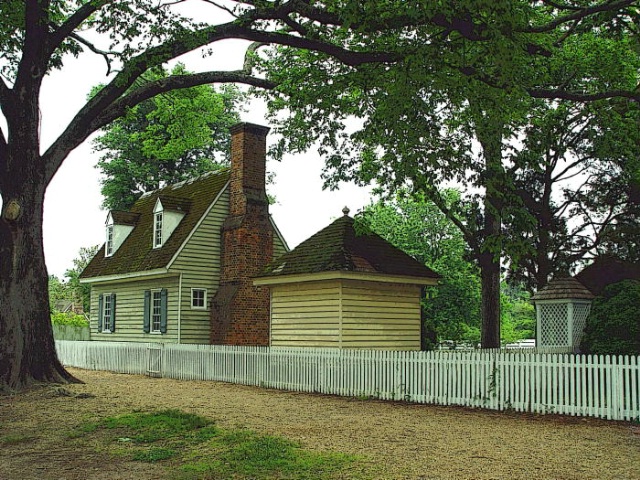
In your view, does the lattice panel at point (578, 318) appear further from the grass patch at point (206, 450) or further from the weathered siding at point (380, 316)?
the grass patch at point (206, 450)

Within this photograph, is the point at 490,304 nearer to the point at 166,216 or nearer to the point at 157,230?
the point at 166,216

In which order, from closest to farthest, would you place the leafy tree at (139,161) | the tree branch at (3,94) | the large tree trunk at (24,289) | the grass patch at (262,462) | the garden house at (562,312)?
1. the grass patch at (262,462)
2. the large tree trunk at (24,289)
3. the tree branch at (3,94)
4. the garden house at (562,312)
5. the leafy tree at (139,161)

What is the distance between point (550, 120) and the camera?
75.7 ft

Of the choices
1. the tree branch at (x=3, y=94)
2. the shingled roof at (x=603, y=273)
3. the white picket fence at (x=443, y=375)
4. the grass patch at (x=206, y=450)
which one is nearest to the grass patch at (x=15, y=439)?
the grass patch at (x=206, y=450)

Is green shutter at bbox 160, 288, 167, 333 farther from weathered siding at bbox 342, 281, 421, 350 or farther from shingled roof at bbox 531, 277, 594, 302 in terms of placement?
shingled roof at bbox 531, 277, 594, 302

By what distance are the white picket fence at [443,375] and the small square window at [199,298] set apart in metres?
4.85

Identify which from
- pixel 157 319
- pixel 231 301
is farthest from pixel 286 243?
pixel 157 319

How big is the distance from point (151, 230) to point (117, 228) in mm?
2937

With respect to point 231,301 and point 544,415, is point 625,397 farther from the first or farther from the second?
point 231,301

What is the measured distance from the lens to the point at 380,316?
798 inches

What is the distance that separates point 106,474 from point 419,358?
9464mm

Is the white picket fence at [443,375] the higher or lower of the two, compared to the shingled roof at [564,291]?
lower

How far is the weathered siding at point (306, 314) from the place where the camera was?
768 inches

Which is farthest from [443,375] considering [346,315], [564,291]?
[564,291]
